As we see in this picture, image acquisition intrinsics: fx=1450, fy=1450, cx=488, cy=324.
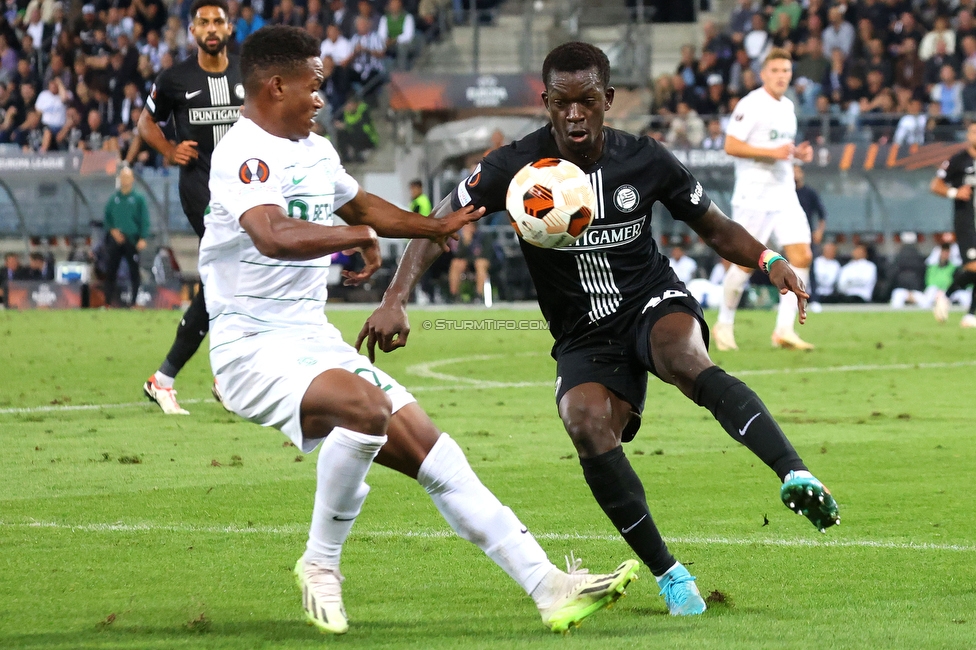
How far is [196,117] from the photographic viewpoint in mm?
9227

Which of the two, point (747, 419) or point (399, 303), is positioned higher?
point (399, 303)

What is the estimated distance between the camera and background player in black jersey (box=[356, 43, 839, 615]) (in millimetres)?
4547

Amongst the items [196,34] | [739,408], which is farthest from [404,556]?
[196,34]

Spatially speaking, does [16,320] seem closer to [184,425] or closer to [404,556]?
[184,425]

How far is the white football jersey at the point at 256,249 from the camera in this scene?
14.6ft

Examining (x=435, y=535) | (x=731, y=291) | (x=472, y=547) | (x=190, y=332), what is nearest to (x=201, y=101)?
(x=190, y=332)

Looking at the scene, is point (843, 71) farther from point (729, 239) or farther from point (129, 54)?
point (729, 239)

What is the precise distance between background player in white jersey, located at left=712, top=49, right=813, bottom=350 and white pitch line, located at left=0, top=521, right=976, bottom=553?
26.1ft

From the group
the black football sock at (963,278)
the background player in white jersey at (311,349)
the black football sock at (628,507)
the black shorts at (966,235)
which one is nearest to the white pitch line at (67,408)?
the background player in white jersey at (311,349)

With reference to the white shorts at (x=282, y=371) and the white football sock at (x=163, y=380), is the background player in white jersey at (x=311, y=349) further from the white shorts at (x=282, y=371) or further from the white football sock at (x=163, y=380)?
the white football sock at (x=163, y=380)

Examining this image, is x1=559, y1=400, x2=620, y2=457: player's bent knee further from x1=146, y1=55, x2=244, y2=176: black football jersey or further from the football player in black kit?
x1=146, y1=55, x2=244, y2=176: black football jersey

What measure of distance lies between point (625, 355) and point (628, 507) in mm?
640

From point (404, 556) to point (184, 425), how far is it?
3925 mm

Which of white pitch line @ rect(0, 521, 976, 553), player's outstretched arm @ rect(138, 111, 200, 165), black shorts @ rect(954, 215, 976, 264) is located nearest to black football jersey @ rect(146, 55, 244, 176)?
player's outstretched arm @ rect(138, 111, 200, 165)
